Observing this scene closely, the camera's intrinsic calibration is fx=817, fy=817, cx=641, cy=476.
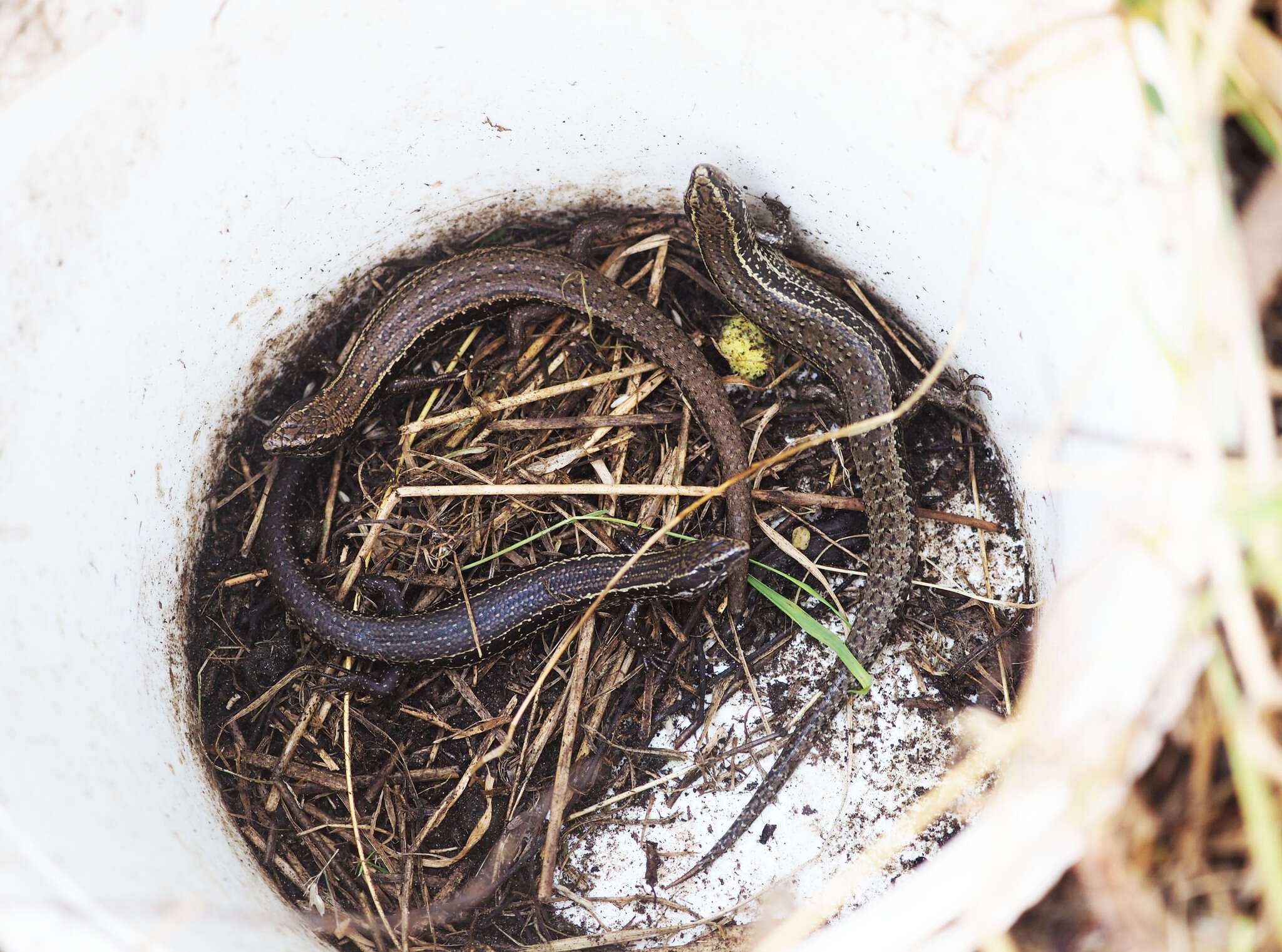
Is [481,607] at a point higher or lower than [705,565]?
higher

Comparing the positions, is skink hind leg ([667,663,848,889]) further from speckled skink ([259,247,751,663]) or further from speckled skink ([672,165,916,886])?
speckled skink ([259,247,751,663])

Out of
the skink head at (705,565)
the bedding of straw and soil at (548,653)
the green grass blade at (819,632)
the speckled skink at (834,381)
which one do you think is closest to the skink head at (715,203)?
the speckled skink at (834,381)

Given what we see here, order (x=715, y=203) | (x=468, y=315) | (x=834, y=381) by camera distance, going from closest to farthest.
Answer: (x=715, y=203) → (x=834, y=381) → (x=468, y=315)

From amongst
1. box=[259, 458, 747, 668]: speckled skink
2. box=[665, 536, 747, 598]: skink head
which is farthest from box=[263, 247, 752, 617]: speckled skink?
box=[259, 458, 747, 668]: speckled skink

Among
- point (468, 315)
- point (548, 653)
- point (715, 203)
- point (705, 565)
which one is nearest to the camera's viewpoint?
point (705, 565)

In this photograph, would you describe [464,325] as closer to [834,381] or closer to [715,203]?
[715,203]

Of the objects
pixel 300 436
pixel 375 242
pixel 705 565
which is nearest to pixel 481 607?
pixel 705 565

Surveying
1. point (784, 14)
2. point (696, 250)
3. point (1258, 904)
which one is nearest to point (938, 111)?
point (784, 14)

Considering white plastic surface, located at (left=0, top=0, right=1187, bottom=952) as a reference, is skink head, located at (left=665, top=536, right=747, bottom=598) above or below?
below
